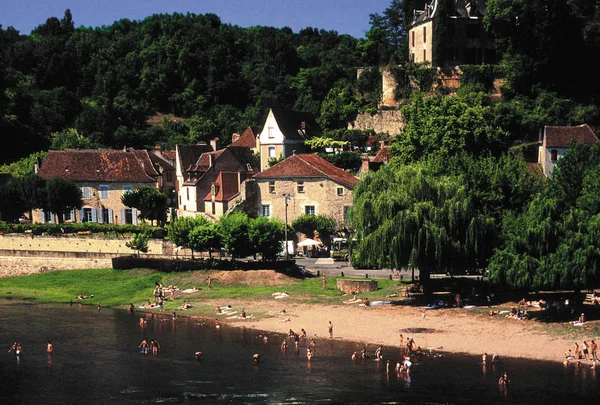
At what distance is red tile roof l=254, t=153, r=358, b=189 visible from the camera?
3206 inches

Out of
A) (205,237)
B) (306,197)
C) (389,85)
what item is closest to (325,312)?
(205,237)

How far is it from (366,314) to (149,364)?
14.7 meters

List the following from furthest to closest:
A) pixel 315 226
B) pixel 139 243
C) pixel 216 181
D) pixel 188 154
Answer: pixel 188 154
pixel 216 181
pixel 315 226
pixel 139 243

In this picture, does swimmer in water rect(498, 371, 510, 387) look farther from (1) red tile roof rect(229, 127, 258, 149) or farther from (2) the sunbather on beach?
(1) red tile roof rect(229, 127, 258, 149)

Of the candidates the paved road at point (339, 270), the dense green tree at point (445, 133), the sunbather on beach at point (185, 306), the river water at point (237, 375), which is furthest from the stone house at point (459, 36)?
the river water at point (237, 375)

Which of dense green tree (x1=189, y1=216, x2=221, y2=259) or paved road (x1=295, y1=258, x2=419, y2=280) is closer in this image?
paved road (x1=295, y1=258, x2=419, y2=280)

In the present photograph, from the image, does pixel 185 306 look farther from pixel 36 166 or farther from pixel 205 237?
pixel 36 166

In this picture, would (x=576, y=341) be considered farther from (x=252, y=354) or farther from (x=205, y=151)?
(x=205, y=151)

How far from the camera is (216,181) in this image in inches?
3558

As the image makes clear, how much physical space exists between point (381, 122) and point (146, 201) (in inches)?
1144

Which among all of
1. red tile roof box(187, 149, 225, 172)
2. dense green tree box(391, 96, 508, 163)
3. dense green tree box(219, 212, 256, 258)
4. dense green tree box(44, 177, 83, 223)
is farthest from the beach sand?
red tile roof box(187, 149, 225, 172)

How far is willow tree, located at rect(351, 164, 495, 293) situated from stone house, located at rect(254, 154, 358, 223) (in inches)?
746

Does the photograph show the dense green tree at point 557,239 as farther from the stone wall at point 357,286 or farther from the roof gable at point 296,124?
the roof gable at point 296,124

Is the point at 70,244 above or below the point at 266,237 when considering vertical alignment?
below
